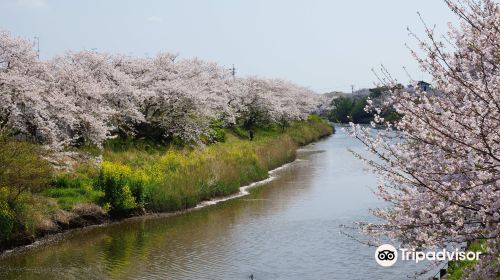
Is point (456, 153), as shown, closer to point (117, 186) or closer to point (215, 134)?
point (117, 186)

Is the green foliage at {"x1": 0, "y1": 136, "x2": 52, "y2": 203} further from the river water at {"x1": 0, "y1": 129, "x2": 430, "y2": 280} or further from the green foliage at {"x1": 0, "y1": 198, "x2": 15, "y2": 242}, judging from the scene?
the river water at {"x1": 0, "y1": 129, "x2": 430, "y2": 280}

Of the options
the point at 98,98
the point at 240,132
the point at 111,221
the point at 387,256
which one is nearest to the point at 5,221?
the point at 111,221

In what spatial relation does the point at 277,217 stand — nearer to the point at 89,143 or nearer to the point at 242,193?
the point at 242,193

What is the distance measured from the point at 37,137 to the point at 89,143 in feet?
12.3

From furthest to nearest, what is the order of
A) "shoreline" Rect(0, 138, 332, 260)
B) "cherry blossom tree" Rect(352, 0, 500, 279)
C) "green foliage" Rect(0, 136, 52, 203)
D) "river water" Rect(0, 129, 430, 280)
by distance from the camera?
"shoreline" Rect(0, 138, 332, 260) < "green foliage" Rect(0, 136, 52, 203) < "river water" Rect(0, 129, 430, 280) < "cherry blossom tree" Rect(352, 0, 500, 279)

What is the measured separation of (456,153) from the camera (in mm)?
6473

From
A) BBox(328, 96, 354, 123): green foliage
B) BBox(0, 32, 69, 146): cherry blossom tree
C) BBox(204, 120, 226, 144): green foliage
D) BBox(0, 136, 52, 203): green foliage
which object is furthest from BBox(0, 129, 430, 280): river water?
BBox(328, 96, 354, 123): green foliage

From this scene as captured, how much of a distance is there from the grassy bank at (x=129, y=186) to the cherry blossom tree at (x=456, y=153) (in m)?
13.6

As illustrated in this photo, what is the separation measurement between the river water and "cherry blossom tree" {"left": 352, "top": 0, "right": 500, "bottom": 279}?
6292 mm

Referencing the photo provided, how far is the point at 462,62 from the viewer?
25.1 feet

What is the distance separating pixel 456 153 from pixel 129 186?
59.1 feet

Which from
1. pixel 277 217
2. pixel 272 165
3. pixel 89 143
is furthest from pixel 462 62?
pixel 272 165

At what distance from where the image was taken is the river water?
15.5m

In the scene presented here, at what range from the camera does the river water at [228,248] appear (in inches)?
610
